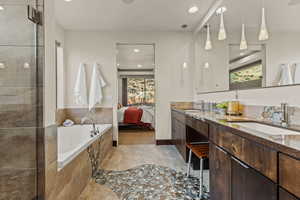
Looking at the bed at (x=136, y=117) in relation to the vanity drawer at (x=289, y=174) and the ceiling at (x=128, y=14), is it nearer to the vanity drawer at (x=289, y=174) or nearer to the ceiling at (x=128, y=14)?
the ceiling at (x=128, y=14)

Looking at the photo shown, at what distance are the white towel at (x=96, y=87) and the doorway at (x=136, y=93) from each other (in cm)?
106

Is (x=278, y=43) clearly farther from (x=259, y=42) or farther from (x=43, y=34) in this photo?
(x=43, y=34)

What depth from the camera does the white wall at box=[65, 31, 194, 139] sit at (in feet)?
12.8

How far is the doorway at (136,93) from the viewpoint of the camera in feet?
16.4

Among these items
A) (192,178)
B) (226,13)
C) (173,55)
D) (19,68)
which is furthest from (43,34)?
(173,55)

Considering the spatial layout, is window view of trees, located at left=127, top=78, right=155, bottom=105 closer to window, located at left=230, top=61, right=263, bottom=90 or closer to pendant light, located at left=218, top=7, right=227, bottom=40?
pendant light, located at left=218, top=7, right=227, bottom=40

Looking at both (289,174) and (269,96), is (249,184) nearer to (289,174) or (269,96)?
(289,174)

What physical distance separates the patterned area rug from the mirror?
56.8 inches

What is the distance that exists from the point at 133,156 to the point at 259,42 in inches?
102

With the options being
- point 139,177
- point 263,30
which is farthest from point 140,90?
point 263,30

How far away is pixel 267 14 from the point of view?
5.79 feet

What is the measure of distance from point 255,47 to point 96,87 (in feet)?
9.78

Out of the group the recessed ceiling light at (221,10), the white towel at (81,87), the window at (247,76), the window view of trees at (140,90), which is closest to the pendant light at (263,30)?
the window at (247,76)

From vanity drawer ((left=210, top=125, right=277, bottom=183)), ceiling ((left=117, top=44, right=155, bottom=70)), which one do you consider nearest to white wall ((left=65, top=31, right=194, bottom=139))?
ceiling ((left=117, top=44, right=155, bottom=70))
